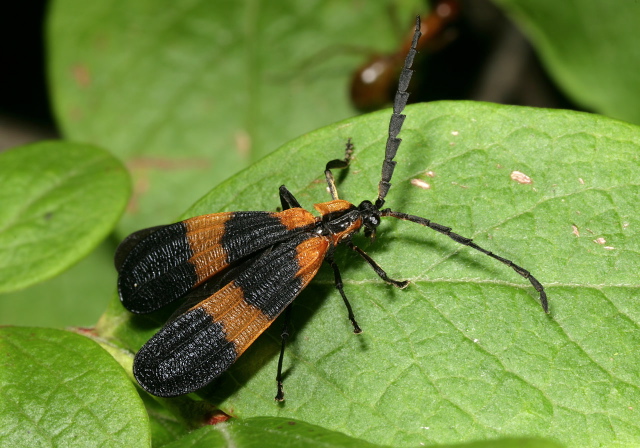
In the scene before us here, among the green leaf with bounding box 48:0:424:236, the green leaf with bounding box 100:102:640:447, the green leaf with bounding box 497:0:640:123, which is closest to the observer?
the green leaf with bounding box 100:102:640:447

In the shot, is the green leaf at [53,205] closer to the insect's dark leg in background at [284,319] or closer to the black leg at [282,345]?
the insect's dark leg in background at [284,319]

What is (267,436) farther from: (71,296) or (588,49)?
(71,296)

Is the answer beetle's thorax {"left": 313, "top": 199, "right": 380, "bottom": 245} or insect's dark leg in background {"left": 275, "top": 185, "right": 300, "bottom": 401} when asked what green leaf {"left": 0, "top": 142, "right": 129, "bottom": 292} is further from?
beetle's thorax {"left": 313, "top": 199, "right": 380, "bottom": 245}

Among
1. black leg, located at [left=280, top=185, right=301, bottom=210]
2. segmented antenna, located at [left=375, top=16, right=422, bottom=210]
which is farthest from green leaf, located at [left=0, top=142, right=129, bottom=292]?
segmented antenna, located at [left=375, top=16, right=422, bottom=210]

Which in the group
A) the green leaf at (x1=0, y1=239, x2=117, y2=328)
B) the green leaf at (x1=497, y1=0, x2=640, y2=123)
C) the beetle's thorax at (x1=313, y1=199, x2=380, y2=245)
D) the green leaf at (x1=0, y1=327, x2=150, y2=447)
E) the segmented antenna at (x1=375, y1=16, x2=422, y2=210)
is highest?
the segmented antenna at (x1=375, y1=16, x2=422, y2=210)

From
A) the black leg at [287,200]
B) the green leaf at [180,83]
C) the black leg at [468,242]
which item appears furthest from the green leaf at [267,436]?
the green leaf at [180,83]

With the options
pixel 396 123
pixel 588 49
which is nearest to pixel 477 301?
pixel 396 123
